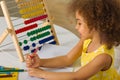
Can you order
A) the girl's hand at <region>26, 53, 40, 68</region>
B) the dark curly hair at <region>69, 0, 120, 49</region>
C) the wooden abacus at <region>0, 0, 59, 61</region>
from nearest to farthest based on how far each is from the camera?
the dark curly hair at <region>69, 0, 120, 49</region>, the girl's hand at <region>26, 53, 40, 68</region>, the wooden abacus at <region>0, 0, 59, 61</region>

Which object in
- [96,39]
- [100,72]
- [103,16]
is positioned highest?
Result: [103,16]

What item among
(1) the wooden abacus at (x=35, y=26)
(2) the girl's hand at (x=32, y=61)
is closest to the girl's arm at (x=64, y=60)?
(2) the girl's hand at (x=32, y=61)

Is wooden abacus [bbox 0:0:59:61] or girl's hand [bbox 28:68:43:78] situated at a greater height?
wooden abacus [bbox 0:0:59:61]

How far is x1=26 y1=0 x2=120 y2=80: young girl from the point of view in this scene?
891 millimetres

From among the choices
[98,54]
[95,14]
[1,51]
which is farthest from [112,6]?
[1,51]

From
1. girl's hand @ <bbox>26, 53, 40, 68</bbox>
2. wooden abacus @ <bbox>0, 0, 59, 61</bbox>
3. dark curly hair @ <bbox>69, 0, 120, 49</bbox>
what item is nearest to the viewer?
dark curly hair @ <bbox>69, 0, 120, 49</bbox>

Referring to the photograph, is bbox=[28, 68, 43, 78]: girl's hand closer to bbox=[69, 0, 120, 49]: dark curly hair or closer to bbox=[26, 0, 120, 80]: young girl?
bbox=[26, 0, 120, 80]: young girl

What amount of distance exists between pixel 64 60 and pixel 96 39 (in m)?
0.17

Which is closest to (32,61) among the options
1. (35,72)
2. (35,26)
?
(35,72)

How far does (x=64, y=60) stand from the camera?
1.07 m

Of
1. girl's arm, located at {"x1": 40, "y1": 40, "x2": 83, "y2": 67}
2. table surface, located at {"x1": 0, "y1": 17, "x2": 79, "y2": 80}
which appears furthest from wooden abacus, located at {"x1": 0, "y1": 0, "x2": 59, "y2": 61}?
girl's arm, located at {"x1": 40, "y1": 40, "x2": 83, "y2": 67}

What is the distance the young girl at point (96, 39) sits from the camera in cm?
89

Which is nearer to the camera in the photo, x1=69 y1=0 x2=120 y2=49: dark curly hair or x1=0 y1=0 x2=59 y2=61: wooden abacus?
x1=69 y1=0 x2=120 y2=49: dark curly hair

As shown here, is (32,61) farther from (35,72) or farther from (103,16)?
(103,16)
